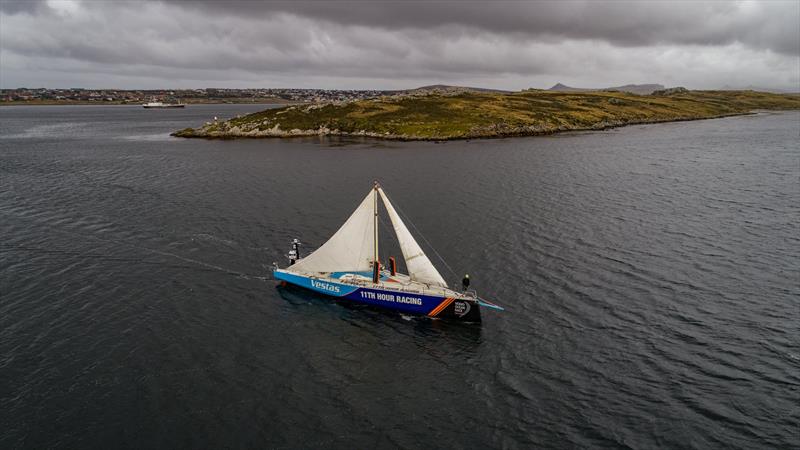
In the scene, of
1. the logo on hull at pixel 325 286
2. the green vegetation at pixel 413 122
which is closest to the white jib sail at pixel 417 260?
the logo on hull at pixel 325 286

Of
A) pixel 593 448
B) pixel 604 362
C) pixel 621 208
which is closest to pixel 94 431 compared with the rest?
pixel 593 448

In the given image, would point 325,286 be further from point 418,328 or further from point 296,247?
point 418,328

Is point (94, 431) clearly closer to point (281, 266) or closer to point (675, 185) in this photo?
point (281, 266)

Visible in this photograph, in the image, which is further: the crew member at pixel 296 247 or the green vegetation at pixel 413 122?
the green vegetation at pixel 413 122

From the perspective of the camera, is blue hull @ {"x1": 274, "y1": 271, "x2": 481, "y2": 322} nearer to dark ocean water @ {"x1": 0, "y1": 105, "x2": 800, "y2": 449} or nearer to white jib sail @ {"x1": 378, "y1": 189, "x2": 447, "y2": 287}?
dark ocean water @ {"x1": 0, "y1": 105, "x2": 800, "y2": 449}

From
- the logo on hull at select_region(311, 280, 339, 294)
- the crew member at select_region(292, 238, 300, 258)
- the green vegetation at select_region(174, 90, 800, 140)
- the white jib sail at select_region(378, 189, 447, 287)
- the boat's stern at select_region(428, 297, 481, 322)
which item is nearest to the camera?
the boat's stern at select_region(428, 297, 481, 322)

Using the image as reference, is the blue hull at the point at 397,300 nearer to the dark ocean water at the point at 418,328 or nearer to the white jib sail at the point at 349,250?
the dark ocean water at the point at 418,328

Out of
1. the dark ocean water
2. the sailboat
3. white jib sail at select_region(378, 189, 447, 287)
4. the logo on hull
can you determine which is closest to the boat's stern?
the sailboat

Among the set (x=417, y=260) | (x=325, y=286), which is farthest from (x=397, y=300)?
(x=325, y=286)
